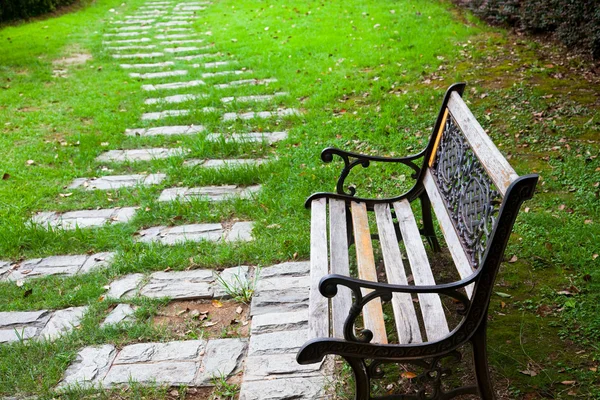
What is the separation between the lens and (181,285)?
3.98 m

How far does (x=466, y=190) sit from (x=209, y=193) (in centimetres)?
276

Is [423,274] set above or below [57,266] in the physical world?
above

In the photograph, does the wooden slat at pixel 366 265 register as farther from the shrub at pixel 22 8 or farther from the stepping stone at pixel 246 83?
the shrub at pixel 22 8

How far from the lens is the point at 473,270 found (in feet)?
8.89

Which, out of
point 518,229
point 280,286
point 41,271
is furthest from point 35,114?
point 518,229

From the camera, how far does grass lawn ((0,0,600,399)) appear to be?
133 inches

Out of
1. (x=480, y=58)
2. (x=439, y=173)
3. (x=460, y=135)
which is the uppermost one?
(x=460, y=135)

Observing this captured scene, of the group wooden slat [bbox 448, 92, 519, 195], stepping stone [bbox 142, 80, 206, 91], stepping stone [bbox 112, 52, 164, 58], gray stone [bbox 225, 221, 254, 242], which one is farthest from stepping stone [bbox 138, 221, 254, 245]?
stepping stone [bbox 112, 52, 164, 58]

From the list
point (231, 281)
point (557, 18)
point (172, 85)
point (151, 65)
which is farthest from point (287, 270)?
point (151, 65)

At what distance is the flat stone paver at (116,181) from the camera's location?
5480 millimetres

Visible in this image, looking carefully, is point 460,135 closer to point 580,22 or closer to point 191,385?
point 191,385

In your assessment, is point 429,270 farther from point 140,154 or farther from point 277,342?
point 140,154

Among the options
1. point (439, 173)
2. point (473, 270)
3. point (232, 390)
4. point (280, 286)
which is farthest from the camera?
point (280, 286)

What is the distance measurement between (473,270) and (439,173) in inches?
38.8
